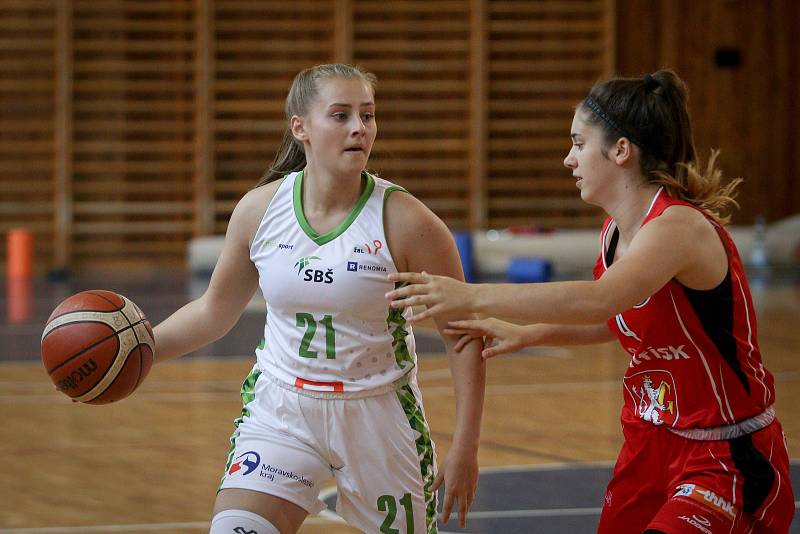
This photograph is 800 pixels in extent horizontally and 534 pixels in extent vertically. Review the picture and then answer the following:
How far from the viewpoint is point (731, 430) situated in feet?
8.49

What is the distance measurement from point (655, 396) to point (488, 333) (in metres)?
0.40

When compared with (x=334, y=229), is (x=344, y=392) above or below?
below

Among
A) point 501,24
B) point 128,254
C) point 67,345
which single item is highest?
point 501,24

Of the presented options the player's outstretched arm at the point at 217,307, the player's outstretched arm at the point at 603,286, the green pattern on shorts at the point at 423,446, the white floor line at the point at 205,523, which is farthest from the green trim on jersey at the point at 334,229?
the white floor line at the point at 205,523

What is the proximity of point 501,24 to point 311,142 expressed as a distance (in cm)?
1153

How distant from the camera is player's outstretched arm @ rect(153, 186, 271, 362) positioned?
2988 millimetres

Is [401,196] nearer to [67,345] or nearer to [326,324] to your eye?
[326,324]

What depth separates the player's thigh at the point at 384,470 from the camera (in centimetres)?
276

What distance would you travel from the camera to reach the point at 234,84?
13656 mm

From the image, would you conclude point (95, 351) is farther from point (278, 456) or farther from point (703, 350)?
point (703, 350)

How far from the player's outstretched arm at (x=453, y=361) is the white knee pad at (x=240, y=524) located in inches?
16.7

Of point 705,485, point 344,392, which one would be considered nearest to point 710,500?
point 705,485

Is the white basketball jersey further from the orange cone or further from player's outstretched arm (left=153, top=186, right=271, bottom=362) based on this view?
the orange cone

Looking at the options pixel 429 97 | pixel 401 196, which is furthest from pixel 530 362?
pixel 429 97
